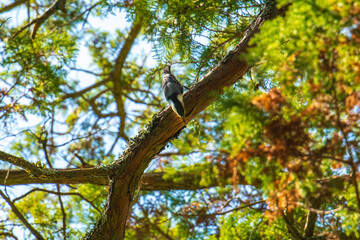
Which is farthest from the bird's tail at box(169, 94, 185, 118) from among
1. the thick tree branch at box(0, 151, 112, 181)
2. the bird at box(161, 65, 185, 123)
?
the thick tree branch at box(0, 151, 112, 181)

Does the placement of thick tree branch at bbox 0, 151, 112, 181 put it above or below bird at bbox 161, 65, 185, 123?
below

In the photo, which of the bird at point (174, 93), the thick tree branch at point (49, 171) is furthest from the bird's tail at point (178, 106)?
the thick tree branch at point (49, 171)

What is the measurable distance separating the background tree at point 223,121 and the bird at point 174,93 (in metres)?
0.09

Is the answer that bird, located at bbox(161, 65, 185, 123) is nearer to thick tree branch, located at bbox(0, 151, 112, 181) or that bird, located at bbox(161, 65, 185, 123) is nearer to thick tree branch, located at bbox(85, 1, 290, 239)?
thick tree branch, located at bbox(85, 1, 290, 239)

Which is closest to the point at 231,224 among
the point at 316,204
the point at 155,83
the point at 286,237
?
the point at 286,237

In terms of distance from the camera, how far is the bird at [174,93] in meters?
3.05

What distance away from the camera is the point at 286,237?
358 centimetres

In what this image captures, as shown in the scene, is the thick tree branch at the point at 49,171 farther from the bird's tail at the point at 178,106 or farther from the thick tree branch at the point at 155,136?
the bird's tail at the point at 178,106

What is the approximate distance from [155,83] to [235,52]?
14.7 ft

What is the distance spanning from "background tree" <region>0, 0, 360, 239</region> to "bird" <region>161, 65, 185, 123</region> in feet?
0.29

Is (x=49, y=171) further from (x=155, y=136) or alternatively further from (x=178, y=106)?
(x=178, y=106)

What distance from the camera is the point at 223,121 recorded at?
159 inches

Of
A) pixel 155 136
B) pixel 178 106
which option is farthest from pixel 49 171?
pixel 178 106

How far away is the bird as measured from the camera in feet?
10.0
